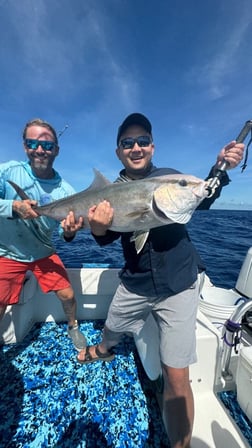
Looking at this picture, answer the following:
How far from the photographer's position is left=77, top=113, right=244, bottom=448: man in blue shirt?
2.01 meters

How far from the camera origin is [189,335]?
82.4 inches

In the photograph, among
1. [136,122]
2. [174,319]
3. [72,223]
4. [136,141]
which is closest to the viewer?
[174,319]

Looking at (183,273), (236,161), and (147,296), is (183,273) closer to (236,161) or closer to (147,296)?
(147,296)

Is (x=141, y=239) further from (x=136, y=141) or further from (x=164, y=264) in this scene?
(x=136, y=141)

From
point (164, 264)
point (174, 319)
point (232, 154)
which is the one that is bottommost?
point (174, 319)

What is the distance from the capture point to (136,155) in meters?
2.45

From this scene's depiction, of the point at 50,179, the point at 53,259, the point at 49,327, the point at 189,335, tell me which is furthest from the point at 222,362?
the point at 50,179

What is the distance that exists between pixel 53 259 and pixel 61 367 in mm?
1520

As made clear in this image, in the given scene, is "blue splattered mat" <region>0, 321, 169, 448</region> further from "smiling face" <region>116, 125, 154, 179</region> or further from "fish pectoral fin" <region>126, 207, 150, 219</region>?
"smiling face" <region>116, 125, 154, 179</region>

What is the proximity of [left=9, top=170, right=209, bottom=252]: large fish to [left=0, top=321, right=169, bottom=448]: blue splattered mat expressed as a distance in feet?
6.58

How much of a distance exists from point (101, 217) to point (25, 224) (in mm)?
1396

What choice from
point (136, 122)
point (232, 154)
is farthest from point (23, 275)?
point (232, 154)

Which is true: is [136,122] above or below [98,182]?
above

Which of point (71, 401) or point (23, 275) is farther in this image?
point (23, 275)
